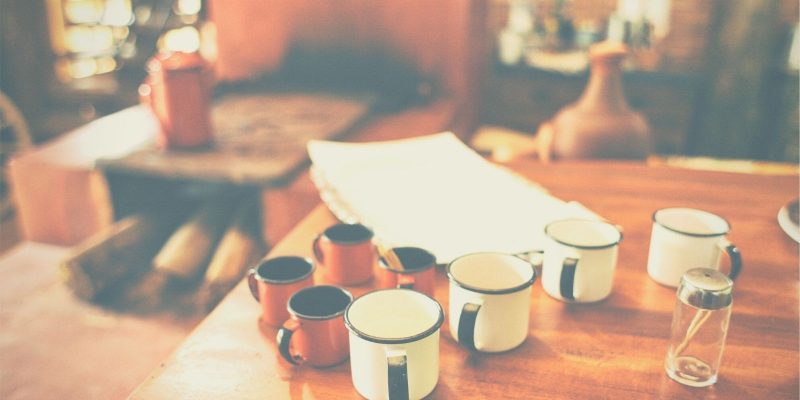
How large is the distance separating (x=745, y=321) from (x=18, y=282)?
1539 millimetres

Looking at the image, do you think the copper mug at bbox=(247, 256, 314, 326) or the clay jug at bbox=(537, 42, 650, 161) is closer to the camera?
the copper mug at bbox=(247, 256, 314, 326)

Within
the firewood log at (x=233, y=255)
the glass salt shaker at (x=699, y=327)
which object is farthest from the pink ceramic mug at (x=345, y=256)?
the firewood log at (x=233, y=255)

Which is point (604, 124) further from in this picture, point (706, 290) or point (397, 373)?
point (397, 373)

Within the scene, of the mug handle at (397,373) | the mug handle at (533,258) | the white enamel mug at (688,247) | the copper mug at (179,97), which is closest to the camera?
the mug handle at (397,373)

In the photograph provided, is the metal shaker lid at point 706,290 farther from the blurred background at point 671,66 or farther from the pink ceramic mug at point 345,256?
the blurred background at point 671,66

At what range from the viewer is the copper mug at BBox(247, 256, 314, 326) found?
2.61 feet

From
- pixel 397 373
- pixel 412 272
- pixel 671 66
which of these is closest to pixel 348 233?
pixel 412 272

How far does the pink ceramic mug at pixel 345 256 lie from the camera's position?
892mm

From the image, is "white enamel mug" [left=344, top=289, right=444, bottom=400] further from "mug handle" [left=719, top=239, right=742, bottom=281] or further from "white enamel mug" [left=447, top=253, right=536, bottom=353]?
"mug handle" [left=719, top=239, right=742, bottom=281]

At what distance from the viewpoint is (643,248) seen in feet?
3.38

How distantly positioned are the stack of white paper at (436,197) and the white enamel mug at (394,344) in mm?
265

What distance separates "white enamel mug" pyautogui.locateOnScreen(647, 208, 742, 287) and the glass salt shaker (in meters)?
0.16

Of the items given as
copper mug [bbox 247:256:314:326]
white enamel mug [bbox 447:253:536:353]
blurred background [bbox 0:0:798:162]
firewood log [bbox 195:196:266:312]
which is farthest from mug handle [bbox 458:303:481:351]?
blurred background [bbox 0:0:798:162]

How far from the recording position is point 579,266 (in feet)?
2.69
